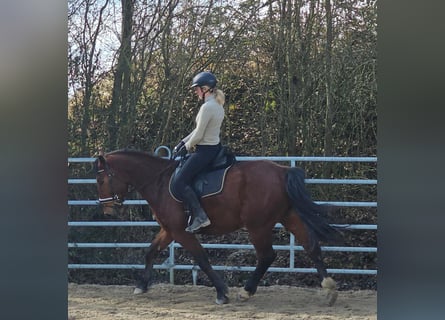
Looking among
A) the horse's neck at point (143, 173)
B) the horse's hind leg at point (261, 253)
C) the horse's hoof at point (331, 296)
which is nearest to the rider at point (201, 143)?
the horse's neck at point (143, 173)

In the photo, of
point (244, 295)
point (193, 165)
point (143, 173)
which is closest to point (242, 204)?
point (193, 165)

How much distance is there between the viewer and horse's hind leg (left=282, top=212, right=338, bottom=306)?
15.7 ft

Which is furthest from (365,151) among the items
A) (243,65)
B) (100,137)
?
(100,137)

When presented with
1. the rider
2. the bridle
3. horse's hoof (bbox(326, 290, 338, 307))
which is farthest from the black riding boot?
horse's hoof (bbox(326, 290, 338, 307))

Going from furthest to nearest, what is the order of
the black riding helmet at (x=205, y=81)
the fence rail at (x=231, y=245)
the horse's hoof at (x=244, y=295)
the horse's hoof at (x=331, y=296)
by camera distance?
the fence rail at (x=231, y=245) → the horse's hoof at (x=244, y=295) → the horse's hoof at (x=331, y=296) → the black riding helmet at (x=205, y=81)

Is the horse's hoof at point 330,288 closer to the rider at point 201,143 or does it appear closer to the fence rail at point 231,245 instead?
the fence rail at point 231,245

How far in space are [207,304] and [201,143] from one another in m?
1.39

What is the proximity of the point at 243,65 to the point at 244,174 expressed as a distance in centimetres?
241

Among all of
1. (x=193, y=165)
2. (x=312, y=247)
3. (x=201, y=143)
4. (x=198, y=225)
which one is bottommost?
(x=312, y=247)

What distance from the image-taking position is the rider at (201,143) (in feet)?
15.2

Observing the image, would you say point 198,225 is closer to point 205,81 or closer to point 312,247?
point 312,247

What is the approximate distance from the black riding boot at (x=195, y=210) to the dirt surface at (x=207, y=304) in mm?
715

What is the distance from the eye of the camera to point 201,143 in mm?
4727
